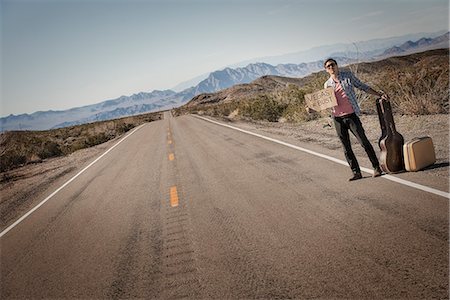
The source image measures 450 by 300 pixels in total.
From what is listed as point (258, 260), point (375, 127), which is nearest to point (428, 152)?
point (258, 260)

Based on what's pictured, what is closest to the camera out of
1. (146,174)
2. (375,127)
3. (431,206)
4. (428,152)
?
(431,206)

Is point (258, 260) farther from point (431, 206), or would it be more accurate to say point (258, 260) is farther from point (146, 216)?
point (146, 216)

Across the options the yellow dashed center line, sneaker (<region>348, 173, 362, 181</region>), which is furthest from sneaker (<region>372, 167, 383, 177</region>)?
the yellow dashed center line

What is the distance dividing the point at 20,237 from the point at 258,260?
16.5ft

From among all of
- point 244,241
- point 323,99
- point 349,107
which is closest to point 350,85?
point 349,107

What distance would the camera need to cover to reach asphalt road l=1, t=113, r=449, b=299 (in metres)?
3.02

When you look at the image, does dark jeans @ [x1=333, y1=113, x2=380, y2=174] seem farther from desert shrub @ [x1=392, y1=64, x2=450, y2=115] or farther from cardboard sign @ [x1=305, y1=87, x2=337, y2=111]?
desert shrub @ [x1=392, y1=64, x2=450, y2=115]

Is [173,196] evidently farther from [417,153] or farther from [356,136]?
[417,153]

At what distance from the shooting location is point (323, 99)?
573 centimetres

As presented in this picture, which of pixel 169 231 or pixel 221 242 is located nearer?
pixel 221 242

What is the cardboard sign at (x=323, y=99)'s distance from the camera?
5.55 m

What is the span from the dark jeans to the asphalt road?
0.33 metres

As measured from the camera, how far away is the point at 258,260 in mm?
3527

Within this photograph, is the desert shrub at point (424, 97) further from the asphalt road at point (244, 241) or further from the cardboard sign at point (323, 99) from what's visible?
the cardboard sign at point (323, 99)
